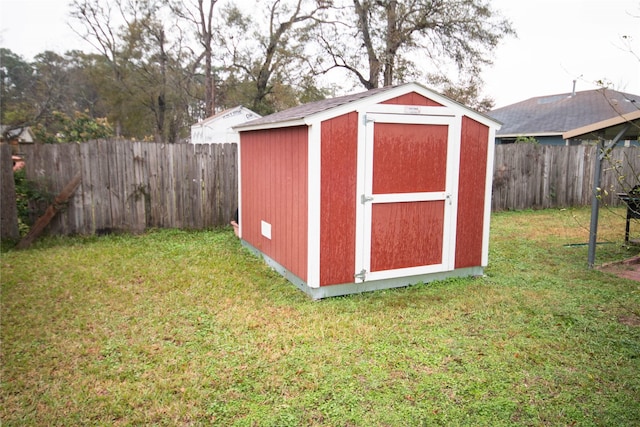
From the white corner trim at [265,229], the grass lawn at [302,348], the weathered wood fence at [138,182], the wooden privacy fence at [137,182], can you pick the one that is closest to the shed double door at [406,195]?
the grass lawn at [302,348]

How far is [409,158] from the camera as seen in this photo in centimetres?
519

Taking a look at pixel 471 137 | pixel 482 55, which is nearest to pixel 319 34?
pixel 482 55

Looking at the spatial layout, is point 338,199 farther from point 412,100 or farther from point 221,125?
point 221,125

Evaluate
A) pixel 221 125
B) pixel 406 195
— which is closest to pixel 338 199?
pixel 406 195

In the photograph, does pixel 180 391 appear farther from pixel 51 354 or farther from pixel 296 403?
pixel 51 354

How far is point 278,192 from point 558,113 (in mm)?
17713

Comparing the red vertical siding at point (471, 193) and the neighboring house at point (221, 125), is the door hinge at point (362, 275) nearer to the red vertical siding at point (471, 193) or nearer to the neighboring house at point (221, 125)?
the red vertical siding at point (471, 193)

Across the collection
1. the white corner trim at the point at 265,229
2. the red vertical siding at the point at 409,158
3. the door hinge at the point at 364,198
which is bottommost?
the white corner trim at the point at 265,229

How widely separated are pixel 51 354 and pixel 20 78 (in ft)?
84.9

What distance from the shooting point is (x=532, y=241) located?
26.3 ft

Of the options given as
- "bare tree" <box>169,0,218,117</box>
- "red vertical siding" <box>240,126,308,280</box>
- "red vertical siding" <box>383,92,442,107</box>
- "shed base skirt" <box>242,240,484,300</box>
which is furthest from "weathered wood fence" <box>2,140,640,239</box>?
"bare tree" <box>169,0,218,117</box>

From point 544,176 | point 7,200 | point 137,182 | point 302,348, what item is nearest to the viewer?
point 302,348

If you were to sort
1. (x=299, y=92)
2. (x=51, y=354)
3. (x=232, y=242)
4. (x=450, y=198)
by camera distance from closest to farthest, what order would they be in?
(x=51, y=354) < (x=450, y=198) < (x=232, y=242) < (x=299, y=92)

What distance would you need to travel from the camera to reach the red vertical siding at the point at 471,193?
5488mm
